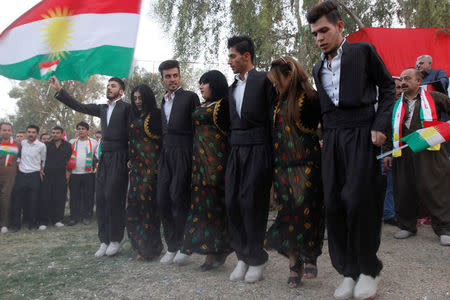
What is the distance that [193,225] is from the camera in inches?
140

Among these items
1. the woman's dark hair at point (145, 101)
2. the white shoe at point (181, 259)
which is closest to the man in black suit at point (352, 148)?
the white shoe at point (181, 259)

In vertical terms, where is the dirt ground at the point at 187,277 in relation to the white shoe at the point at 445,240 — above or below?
below

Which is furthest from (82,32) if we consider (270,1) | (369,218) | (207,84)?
(270,1)

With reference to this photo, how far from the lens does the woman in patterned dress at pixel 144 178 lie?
4094 millimetres

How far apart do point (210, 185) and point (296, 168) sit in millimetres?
920

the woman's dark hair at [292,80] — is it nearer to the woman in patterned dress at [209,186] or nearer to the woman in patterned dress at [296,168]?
the woman in patterned dress at [296,168]

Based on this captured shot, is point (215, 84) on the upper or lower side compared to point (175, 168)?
upper

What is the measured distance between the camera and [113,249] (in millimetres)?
4234

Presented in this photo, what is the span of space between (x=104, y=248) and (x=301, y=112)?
112 inches

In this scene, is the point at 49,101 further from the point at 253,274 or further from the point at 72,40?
the point at 253,274

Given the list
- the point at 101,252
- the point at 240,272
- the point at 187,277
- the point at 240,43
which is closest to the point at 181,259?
the point at 187,277

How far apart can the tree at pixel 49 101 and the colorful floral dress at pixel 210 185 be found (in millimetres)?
24420

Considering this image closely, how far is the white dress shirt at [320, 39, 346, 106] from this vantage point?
2662mm

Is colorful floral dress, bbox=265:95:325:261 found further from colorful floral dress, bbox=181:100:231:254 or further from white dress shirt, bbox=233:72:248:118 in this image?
colorful floral dress, bbox=181:100:231:254
